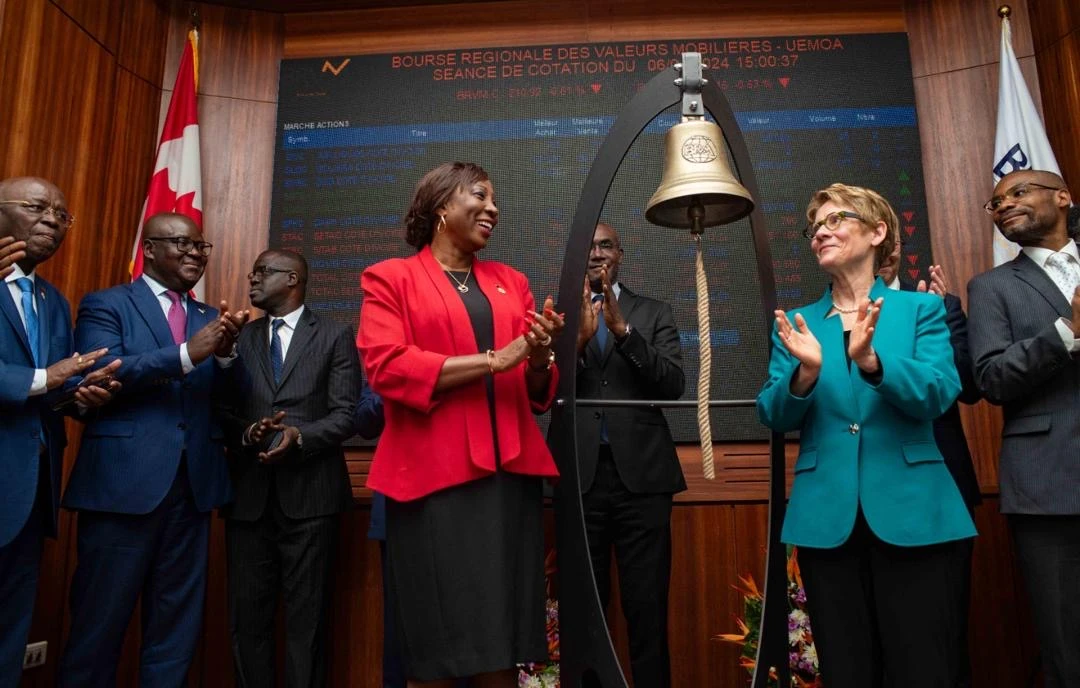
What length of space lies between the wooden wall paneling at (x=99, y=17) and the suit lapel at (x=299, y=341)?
1.64 m

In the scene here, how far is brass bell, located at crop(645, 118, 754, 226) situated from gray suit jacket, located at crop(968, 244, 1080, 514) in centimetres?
79

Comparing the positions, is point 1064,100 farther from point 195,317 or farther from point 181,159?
point 181,159

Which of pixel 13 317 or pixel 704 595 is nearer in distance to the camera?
pixel 13 317

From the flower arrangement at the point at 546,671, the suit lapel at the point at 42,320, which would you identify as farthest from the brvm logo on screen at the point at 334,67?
the flower arrangement at the point at 546,671

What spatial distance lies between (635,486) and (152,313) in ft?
5.87

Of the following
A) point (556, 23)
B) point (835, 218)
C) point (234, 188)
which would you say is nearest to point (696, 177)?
point (835, 218)

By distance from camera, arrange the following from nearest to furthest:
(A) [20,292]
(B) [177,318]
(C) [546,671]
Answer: (A) [20,292], (B) [177,318], (C) [546,671]

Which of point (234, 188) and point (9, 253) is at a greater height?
point (234, 188)

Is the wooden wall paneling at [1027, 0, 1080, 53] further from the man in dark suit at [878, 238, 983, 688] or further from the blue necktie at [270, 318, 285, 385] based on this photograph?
the blue necktie at [270, 318, 285, 385]

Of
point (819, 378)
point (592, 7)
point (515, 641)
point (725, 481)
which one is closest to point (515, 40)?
point (592, 7)

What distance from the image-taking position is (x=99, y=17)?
361 cm

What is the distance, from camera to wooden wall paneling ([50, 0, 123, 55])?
3.43 metres

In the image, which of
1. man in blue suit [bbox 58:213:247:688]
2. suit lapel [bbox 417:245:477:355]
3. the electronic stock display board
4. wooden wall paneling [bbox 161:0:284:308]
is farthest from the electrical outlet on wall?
suit lapel [bbox 417:245:477:355]

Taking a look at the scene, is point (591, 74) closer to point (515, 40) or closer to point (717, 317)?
point (515, 40)
